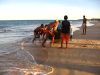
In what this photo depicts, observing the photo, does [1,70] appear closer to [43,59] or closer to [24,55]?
[43,59]

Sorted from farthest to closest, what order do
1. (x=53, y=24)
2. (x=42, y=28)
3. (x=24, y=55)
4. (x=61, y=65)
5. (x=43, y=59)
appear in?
(x=42, y=28) < (x=53, y=24) < (x=24, y=55) < (x=43, y=59) < (x=61, y=65)

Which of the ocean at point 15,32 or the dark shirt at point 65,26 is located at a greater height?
the dark shirt at point 65,26

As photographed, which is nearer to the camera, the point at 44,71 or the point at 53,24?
the point at 44,71

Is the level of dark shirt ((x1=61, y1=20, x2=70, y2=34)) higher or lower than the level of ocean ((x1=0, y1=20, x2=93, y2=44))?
higher

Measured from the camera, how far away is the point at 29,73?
7297 millimetres

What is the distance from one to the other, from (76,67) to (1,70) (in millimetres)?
2431

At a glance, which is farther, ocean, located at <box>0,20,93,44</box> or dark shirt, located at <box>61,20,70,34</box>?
ocean, located at <box>0,20,93,44</box>

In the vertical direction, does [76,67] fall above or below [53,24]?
below

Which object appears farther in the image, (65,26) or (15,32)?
(15,32)

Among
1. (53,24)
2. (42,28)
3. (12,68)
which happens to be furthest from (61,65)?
(42,28)

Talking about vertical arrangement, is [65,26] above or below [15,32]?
above

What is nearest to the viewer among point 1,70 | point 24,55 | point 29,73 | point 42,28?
point 29,73

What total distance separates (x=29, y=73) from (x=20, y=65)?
1392 millimetres

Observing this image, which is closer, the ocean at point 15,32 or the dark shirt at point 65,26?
the dark shirt at point 65,26
